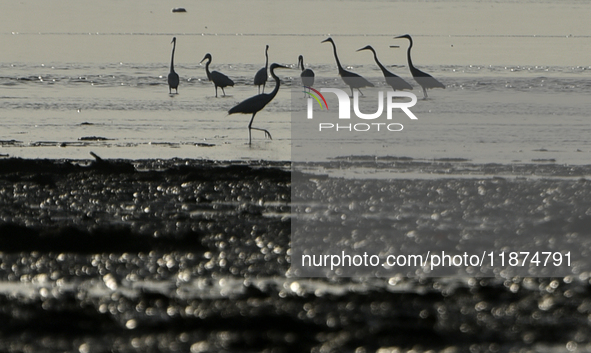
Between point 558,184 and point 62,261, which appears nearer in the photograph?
point 62,261

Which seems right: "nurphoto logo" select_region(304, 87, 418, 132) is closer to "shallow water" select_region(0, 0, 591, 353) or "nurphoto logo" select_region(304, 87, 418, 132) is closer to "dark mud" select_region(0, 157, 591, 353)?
"shallow water" select_region(0, 0, 591, 353)

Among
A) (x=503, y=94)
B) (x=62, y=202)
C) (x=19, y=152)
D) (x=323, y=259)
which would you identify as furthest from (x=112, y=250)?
(x=503, y=94)

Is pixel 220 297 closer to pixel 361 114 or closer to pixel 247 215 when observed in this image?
pixel 247 215

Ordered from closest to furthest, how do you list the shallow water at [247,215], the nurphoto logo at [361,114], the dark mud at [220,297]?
the dark mud at [220,297] → the shallow water at [247,215] → the nurphoto logo at [361,114]

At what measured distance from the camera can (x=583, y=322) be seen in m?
4.12

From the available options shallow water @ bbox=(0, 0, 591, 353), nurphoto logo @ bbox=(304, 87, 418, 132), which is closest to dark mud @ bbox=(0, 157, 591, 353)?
shallow water @ bbox=(0, 0, 591, 353)

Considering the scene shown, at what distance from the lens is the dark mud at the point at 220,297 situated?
3.88 m

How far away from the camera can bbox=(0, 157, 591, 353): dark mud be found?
12.7 ft

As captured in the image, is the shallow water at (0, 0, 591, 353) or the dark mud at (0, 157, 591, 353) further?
the shallow water at (0, 0, 591, 353)

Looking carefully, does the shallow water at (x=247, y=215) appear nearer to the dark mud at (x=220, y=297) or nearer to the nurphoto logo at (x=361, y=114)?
the dark mud at (x=220, y=297)

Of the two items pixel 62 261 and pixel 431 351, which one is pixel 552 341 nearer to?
pixel 431 351

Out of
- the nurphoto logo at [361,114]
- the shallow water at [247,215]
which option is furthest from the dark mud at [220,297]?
the nurphoto logo at [361,114]

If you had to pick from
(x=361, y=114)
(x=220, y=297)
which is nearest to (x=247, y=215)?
(x=220, y=297)

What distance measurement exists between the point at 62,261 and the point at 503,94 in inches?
685
